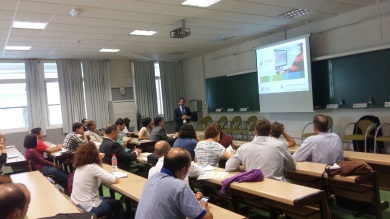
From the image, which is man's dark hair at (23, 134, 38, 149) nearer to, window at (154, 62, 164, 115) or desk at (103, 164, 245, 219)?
desk at (103, 164, 245, 219)

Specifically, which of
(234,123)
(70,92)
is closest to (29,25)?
(70,92)

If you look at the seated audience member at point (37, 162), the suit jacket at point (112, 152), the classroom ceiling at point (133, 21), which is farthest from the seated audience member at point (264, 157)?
the seated audience member at point (37, 162)

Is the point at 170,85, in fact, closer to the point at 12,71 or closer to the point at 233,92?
the point at 233,92

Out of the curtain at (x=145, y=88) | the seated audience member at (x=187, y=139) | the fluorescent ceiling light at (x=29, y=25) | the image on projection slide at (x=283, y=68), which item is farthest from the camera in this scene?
the curtain at (x=145, y=88)

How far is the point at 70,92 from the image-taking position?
9.88 metres

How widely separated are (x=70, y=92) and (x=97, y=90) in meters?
0.87

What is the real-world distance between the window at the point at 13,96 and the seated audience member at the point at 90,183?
297 inches

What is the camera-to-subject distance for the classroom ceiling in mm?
5078

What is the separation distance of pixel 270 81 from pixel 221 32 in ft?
6.08

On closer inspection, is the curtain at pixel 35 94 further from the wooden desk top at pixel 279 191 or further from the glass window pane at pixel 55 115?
the wooden desk top at pixel 279 191

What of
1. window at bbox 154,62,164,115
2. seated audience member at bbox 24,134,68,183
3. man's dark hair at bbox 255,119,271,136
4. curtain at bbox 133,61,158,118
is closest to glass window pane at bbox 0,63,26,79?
curtain at bbox 133,61,158,118

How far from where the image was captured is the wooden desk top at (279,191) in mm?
2361

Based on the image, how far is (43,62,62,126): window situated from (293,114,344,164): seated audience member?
27.9ft

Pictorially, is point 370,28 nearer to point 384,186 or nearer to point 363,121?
point 363,121
